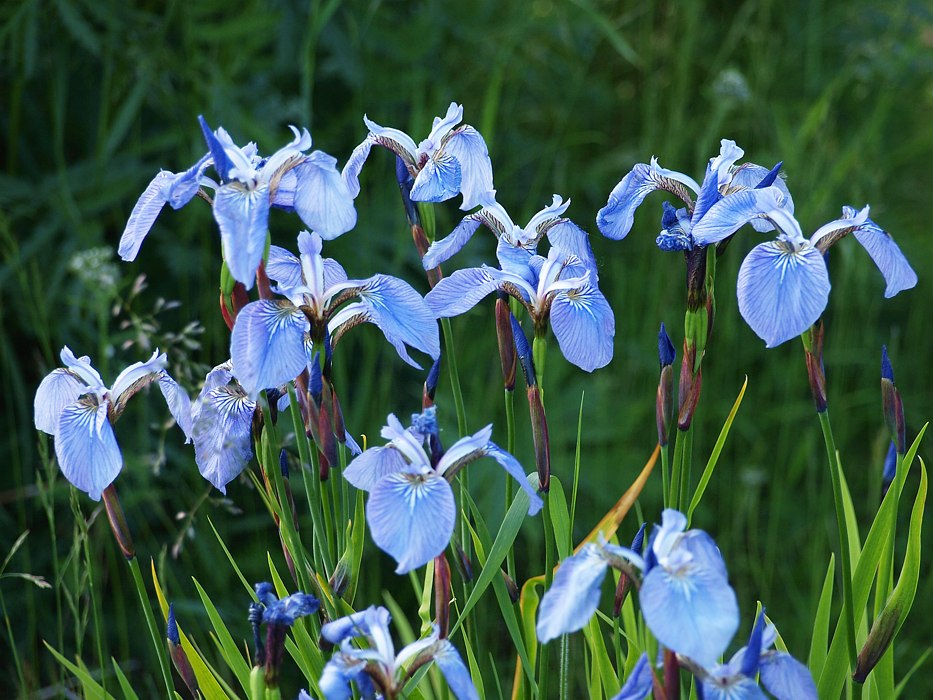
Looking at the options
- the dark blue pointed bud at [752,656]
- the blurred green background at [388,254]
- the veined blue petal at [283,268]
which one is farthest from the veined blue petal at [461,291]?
the blurred green background at [388,254]

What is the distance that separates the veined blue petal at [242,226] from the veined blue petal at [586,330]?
253 millimetres

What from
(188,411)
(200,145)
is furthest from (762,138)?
(188,411)

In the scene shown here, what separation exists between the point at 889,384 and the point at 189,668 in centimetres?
64

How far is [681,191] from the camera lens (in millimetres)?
928

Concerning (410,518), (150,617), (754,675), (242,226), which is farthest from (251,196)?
(754,675)

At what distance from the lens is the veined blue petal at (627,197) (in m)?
0.90

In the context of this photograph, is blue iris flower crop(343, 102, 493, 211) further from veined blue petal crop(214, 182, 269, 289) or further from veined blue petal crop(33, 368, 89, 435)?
veined blue petal crop(33, 368, 89, 435)

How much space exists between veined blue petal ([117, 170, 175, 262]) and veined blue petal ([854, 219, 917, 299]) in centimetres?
55

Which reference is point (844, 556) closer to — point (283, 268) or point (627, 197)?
point (627, 197)

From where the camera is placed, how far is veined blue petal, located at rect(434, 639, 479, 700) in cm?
66

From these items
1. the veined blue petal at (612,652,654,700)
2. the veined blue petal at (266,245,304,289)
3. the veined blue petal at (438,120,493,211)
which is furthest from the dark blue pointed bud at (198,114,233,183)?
the veined blue petal at (612,652,654,700)

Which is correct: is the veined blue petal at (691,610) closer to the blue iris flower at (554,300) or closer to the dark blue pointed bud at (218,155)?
Result: the blue iris flower at (554,300)

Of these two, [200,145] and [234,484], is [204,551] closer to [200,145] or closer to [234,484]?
[234,484]

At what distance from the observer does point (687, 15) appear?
225cm
